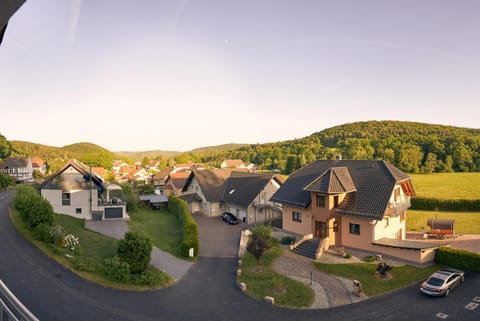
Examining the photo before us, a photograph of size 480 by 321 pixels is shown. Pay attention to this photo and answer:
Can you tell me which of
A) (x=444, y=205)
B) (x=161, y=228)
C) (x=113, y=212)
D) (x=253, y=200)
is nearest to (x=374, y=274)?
(x=253, y=200)

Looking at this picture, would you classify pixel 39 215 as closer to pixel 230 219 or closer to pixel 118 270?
pixel 118 270

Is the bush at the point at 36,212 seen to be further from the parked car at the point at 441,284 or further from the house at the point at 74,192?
the parked car at the point at 441,284

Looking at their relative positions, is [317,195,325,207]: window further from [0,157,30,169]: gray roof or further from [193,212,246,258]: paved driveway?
[0,157,30,169]: gray roof

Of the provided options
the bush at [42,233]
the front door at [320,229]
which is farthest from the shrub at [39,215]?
the front door at [320,229]

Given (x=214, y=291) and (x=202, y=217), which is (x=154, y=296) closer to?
(x=214, y=291)

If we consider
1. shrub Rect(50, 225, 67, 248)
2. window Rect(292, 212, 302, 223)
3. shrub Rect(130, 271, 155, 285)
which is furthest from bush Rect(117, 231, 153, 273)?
window Rect(292, 212, 302, 223)

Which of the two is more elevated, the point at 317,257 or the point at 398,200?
the point at 398,200

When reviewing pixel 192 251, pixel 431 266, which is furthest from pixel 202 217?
pixel 431 266
